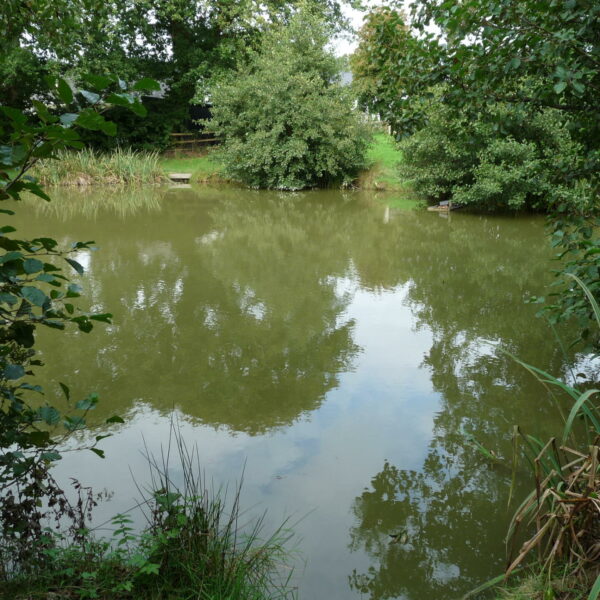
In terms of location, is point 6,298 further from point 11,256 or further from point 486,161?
point 486,161

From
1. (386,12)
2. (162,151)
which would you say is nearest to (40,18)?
(386,12)

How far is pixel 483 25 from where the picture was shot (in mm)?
3400

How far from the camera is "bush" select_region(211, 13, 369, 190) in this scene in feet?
55.2

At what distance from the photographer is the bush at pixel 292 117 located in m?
16.8

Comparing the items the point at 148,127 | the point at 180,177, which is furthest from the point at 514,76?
the point at 148,127

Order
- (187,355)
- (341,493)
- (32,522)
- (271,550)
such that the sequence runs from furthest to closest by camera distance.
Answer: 1. (187,355)
2. (341,493)
3. (271,550)
4. (32,522)

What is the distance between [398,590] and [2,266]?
2067 mm

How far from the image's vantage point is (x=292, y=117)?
16859mm

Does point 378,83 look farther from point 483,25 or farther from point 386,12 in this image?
point 483,25

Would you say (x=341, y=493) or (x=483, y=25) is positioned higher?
(x=483, y=25)

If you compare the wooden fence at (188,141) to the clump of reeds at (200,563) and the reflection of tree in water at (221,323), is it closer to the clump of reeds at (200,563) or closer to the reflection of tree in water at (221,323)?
the reflection of tree in water at (221,323)

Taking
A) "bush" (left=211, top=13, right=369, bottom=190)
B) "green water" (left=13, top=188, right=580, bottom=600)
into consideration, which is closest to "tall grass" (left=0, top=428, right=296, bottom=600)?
"green water" (left=13, top=188, right=580, bottom=600)

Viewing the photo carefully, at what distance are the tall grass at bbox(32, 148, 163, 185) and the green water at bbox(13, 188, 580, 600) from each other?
28.7 feet

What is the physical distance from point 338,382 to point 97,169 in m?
15.9
